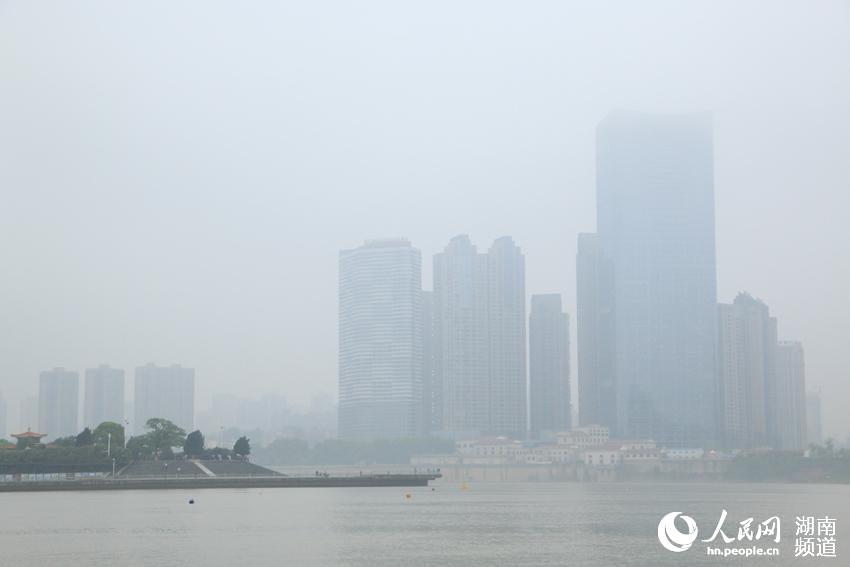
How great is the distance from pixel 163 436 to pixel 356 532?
78748 mm

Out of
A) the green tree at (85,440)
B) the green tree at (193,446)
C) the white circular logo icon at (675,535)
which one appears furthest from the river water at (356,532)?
the green tree at (193,446)

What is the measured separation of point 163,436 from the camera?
14012 cm

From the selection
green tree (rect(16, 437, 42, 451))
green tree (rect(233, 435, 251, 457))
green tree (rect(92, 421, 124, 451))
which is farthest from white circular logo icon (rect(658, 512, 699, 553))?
green tree (rect(16, 437, 42, 451))

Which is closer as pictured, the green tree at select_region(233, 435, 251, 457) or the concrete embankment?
the concrete embankment

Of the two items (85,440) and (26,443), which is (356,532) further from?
(26,443)

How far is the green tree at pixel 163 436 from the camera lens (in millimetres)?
140125

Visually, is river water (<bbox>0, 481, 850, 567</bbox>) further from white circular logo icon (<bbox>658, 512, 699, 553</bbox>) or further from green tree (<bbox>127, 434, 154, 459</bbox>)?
green tree (<bbox>127, 434, 154, 459</bbox>)

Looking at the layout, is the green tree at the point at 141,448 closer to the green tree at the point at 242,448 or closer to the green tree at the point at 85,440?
the green tree at the point at 85,440

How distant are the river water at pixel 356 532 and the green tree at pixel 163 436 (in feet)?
117

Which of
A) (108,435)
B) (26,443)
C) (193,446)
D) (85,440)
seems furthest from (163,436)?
(26,443)

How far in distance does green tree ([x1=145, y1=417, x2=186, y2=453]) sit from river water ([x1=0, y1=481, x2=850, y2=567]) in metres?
35.6

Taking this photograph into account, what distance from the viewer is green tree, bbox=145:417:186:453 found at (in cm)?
14012

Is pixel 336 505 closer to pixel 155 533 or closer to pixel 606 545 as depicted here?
pixel 155 533

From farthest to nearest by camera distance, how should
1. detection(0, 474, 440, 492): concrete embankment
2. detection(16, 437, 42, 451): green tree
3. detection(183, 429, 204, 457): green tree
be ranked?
detection(183, 429, 204, 457): green tree < detection(16, 437, 42, 451): green tree < detection(0, 474, 440, 492): concrete embankment
